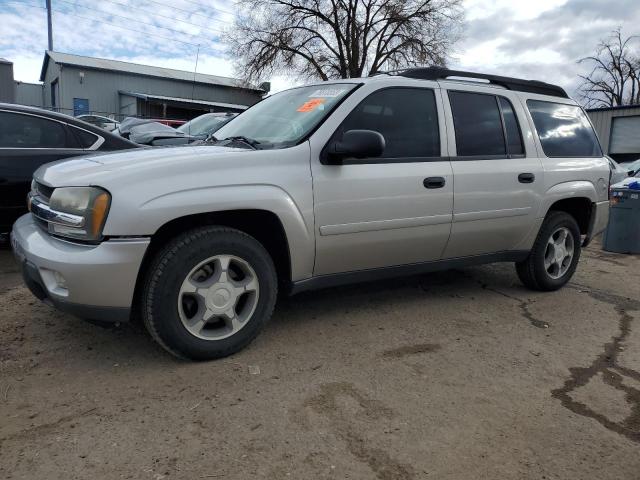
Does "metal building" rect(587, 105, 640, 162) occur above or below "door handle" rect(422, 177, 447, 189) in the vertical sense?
above

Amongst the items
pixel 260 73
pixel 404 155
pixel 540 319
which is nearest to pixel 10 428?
pixel 404 155

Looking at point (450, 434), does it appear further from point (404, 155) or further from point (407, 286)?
point (407, 286)

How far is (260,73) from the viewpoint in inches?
1308

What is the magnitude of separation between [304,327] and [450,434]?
1.50 m

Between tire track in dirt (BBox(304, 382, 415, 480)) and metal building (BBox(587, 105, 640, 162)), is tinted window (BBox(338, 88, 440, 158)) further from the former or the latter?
metal building (BBox(587, 105, 640, 162))

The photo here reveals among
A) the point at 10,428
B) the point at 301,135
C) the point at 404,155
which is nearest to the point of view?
the point at 10,428

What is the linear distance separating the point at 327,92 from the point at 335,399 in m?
2.16

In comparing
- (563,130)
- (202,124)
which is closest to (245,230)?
(563,130)

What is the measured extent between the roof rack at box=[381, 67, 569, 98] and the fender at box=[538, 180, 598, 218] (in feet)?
2.88

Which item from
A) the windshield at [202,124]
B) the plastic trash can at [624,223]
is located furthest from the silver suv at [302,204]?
the windshield at [202,124]

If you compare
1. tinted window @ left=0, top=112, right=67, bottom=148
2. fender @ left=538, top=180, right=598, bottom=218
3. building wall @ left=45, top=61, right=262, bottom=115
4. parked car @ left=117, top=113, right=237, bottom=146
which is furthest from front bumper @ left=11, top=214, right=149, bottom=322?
building wall @ left=45, top=61, right=262, bottom=115

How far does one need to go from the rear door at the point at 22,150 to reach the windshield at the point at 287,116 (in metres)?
1.88

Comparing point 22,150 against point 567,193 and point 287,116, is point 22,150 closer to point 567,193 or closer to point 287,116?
point 287,116

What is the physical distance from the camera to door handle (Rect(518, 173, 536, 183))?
443 cm
